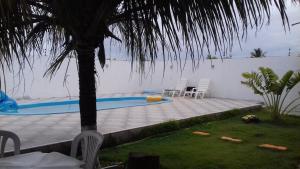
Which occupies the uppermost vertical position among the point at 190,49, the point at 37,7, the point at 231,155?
the point at 37,7

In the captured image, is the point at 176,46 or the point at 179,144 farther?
the point at 179,144

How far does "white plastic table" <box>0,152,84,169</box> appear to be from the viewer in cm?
287

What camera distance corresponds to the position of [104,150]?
6625mm

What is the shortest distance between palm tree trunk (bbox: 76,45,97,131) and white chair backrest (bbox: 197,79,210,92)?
521 inches

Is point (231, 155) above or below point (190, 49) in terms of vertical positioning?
below

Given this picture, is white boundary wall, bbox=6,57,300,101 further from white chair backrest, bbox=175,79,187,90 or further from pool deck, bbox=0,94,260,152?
pool deck, bbox=0,94,260,152

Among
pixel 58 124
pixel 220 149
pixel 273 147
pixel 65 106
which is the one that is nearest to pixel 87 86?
pixel 220 149

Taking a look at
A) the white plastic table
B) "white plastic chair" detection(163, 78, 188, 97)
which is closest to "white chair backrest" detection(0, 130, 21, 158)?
the white plastic table

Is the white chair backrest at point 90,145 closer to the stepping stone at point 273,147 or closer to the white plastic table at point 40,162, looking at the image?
the white plastic table at point 40,162

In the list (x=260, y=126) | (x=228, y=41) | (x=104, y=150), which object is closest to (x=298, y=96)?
(x=260, y=126)

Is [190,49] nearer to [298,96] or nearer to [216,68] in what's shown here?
[298,96]

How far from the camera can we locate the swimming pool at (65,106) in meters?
12.1

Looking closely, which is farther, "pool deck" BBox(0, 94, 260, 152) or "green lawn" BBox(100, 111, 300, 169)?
"pool deck" BBox(0, 94, 260, 152)

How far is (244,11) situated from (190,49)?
0.48m
